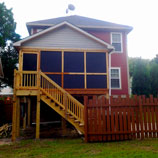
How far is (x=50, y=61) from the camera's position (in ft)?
32.3

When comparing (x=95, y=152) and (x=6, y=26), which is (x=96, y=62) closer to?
(x=95, y=152)

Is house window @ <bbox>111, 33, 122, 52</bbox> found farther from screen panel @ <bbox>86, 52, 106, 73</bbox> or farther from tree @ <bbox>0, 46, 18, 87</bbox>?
tree @ <bbox>0, 46, 18, 87</bbox>

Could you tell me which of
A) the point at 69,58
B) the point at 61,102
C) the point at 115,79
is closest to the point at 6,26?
the point at 69,58

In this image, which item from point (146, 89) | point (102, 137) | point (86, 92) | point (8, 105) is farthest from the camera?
point (146, 89)

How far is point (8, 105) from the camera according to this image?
46.9ft

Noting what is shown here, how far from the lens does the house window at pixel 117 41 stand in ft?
48.7

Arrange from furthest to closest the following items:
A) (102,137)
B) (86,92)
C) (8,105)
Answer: (8,105) → (86,92) → (102,137)

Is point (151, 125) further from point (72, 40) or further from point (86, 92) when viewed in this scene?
point (72, 40)

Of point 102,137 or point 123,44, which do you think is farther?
point 123,44

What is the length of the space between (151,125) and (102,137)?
212 centimetres

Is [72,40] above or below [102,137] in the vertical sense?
above

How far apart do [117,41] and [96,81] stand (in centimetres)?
640

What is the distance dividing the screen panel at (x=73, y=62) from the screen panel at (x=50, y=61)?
40cm

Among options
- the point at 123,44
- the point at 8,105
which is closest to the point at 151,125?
the point at 123,44
